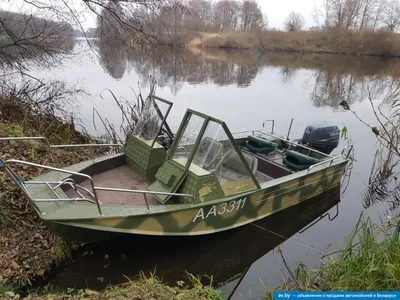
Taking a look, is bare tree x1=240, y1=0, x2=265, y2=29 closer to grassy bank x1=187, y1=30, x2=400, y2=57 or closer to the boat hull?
grassy bank x1=187, y1=30, x2=400, y2=57

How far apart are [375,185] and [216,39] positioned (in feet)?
114

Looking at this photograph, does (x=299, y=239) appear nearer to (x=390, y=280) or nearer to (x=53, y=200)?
(x=390, y=280)

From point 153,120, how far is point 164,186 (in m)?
1.34

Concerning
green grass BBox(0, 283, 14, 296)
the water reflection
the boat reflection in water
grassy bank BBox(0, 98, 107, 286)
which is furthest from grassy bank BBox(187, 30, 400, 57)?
green grass BBox(0, 283, 14, 296)

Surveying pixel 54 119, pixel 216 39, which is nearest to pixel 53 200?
pixel 54 119

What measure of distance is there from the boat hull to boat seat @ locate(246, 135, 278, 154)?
4.11 ft

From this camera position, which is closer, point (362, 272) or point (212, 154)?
point (362, 272)

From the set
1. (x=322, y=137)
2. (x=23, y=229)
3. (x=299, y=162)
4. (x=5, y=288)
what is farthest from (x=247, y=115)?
(x=5, y=288)

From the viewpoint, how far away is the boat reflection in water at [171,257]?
194 inches

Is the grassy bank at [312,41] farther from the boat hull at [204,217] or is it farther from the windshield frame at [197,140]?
the windshield frame at [197,140]

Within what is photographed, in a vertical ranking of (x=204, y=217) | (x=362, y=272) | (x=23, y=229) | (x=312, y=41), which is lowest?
(x=23, y=229)

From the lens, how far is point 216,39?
134 feet

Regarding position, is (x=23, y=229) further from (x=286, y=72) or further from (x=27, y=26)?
(x=286, y=72)

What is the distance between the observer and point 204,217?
17.0ft
